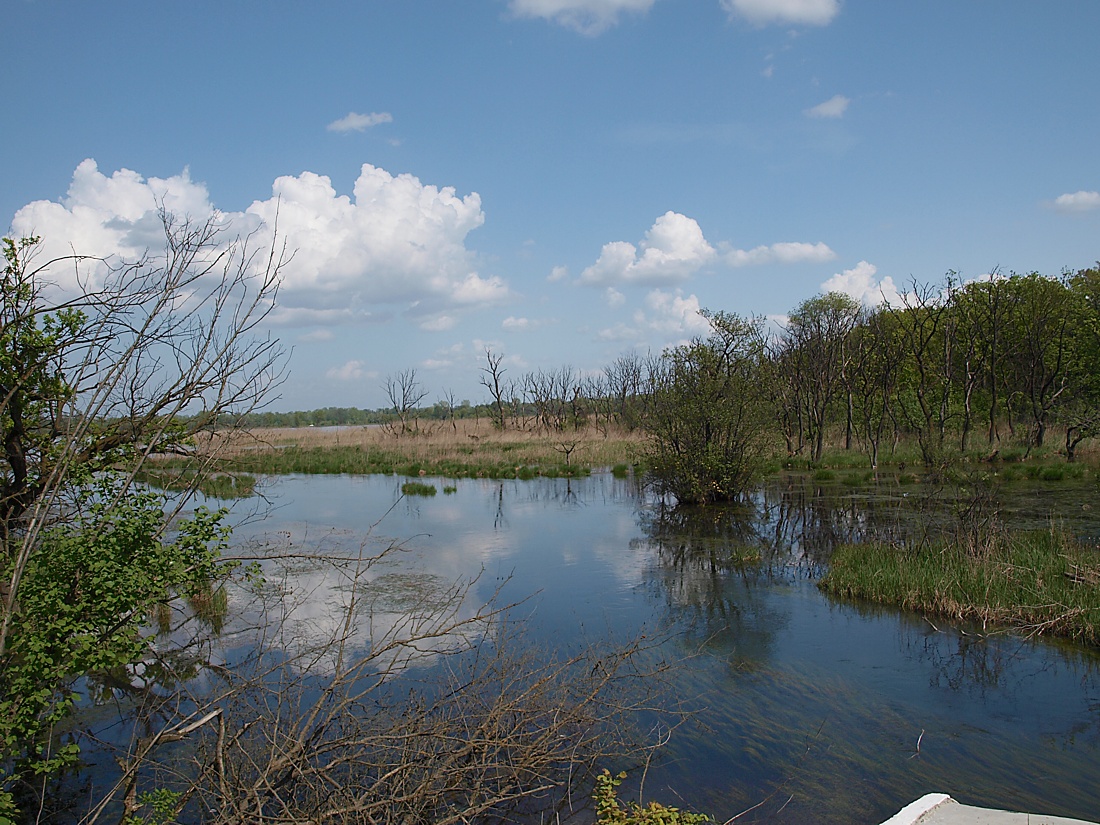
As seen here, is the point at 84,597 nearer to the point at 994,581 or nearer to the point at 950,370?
the point at 994,581

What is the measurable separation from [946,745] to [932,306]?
23.2 m

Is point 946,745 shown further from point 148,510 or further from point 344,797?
point 148,510

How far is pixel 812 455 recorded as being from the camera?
2669cm

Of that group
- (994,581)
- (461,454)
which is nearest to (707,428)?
(994,581)

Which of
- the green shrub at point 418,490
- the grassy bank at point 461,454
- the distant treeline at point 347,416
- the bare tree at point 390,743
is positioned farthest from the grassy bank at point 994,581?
the distant treeline at point 347,416

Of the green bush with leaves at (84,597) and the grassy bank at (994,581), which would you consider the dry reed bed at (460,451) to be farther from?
the green bush with leaves at (84,597)

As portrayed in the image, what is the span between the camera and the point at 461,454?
34281 mm

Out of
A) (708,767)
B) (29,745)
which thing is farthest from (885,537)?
(29,745)

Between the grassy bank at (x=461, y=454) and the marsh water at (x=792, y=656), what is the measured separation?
10.1 m

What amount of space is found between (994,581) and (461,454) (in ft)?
86.7

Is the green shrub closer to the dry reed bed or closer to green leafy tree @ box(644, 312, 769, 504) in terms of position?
the dry reed bed

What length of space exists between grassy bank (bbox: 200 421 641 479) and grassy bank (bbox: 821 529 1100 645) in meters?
14.4

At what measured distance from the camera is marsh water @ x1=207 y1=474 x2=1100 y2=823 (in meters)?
5.90

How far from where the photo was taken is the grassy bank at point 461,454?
96.9 feet
